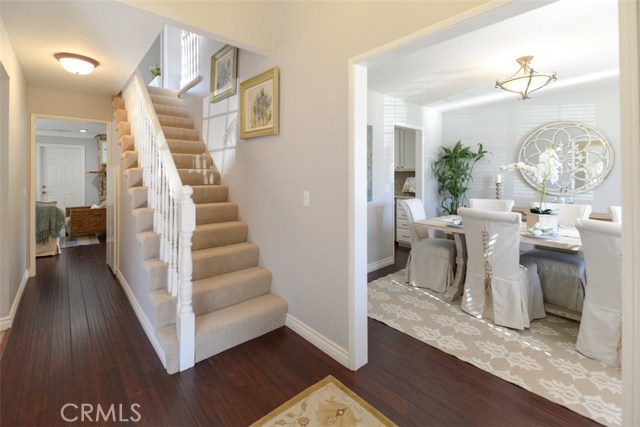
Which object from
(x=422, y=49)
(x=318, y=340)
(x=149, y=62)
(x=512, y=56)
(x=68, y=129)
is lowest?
(x=318, y=340)

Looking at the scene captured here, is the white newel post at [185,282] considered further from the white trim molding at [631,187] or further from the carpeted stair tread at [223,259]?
the white trim molding at [631,187]

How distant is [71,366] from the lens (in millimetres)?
2025

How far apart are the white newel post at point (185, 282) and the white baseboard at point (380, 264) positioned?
103 inches

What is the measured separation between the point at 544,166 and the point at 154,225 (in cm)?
377

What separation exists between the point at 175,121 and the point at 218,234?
2.38 m

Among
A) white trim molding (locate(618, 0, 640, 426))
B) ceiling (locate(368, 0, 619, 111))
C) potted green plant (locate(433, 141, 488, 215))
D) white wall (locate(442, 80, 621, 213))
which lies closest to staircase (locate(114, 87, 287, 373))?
white trim molding (locate(618, 0, 640, 426))

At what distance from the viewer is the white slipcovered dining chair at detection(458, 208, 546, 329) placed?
2494 millimetres

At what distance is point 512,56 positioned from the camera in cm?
312

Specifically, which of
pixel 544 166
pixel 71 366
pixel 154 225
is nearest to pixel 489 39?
pixel 544 166

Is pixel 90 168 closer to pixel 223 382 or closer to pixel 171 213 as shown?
pixel 171 213

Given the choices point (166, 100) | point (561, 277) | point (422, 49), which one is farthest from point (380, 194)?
point (166, 100)

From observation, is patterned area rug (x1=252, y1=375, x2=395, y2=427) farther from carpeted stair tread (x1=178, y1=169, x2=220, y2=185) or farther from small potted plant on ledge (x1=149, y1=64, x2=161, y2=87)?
small potted plant on ledge (x1=149, y1=64, x2=161, y2=87)

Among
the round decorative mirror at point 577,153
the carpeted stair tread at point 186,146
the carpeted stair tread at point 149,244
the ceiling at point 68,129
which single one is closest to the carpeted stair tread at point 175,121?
the carpeted stair tread at point 186,146

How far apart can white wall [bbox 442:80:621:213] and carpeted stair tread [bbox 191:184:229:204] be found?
13.7 ft
